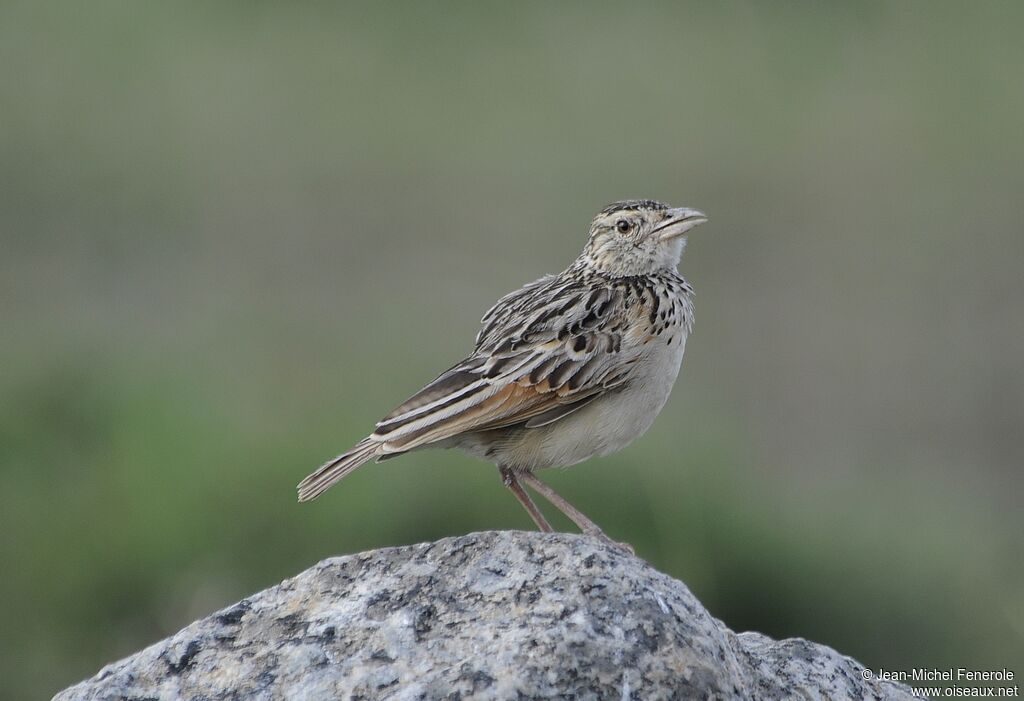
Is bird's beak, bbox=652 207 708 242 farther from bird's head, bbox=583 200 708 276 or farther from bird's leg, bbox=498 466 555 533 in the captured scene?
bird's leg, bbox=498 466 555 533

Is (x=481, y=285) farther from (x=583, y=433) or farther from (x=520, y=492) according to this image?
(x=583, y=433)

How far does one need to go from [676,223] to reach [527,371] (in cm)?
140

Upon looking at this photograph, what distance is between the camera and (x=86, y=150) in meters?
24.9

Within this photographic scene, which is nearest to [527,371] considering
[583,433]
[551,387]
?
[551,387]

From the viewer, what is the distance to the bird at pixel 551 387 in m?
8.41

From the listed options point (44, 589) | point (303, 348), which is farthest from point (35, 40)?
point (44, 589)

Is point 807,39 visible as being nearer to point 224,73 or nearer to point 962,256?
point 962,256

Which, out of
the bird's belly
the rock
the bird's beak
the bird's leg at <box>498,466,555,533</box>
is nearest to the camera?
the rock


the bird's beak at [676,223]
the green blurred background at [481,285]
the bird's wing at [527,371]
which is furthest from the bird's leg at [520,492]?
the green blurred background at [481,285]

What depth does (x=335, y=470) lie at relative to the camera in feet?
27.2

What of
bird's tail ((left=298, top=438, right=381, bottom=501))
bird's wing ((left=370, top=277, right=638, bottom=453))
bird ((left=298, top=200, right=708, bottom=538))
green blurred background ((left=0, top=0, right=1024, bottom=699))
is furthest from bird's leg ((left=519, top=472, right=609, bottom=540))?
green blurred background ((left=0, top=0, right=1024, bottom=699))

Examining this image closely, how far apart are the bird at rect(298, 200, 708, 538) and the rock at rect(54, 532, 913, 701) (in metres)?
1.25

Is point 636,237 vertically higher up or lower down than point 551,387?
higher up

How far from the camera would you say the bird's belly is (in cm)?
881
